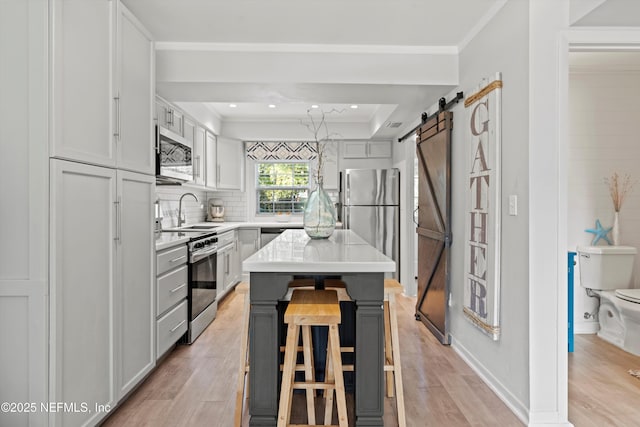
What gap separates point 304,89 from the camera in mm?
3240

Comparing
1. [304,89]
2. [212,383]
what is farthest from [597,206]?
[212,383]

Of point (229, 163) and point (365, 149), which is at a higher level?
point (365, 149)

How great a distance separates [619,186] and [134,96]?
415 centimetres

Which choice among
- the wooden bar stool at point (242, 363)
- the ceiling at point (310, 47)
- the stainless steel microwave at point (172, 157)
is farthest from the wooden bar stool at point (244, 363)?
the ceiling at point (310, 47)

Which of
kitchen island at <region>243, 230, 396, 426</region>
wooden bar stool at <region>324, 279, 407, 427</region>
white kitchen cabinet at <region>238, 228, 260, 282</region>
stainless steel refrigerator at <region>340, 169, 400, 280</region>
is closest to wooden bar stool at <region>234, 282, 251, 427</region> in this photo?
kitchen island at <region>243, 230, 396, 426</region>

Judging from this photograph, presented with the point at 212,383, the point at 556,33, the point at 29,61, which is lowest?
the point at 212,383

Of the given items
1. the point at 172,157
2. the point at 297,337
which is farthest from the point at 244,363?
the point at 172,157

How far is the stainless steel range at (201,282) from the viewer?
3.31 metres

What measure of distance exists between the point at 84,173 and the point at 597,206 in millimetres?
4125

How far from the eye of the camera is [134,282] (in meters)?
2.29

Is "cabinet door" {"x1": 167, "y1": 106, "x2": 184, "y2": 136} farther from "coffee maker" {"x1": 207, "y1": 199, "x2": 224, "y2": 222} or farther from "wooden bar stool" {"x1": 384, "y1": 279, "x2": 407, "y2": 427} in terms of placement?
"wooden bar stool" {"x1": 384, "y1": 279, "x2": 407, "y2": 427}

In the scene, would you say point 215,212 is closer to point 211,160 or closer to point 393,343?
point 211,160

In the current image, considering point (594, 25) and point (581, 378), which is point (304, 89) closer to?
point (594, 25)

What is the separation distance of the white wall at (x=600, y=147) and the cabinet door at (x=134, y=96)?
3657 mm
